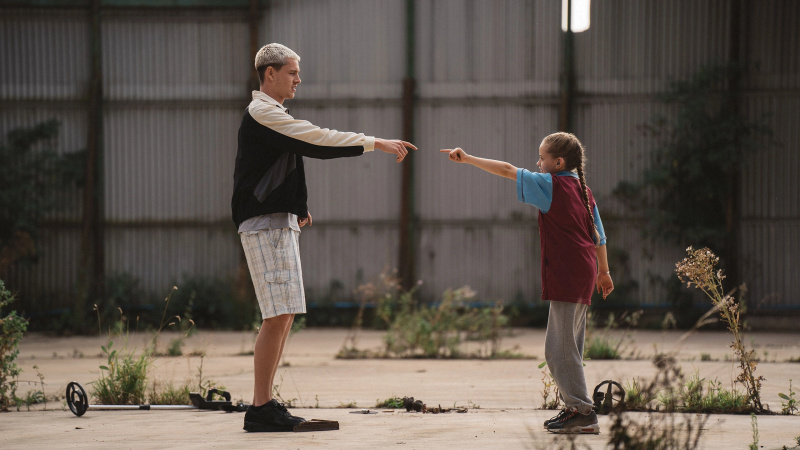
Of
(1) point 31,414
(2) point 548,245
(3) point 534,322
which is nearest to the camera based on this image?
(2) point 548,245

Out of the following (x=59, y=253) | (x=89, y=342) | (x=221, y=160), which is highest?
(x=221, y=160)

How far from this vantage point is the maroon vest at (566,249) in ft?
15.0

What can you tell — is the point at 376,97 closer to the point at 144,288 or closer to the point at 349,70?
the point at 349,70

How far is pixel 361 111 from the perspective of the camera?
13391 millimetres

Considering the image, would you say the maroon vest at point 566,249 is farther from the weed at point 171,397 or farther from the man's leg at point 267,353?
the weed at point 171,397

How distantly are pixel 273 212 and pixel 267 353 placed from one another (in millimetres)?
790

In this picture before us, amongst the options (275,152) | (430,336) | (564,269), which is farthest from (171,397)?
(430,336)

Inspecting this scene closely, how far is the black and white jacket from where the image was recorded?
4711mm

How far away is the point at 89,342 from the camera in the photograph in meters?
11.4

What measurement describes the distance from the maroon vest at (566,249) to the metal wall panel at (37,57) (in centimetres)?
1072

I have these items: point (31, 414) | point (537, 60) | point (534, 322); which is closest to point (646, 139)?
point (537, 60)

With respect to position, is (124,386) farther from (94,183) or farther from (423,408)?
(94,183)

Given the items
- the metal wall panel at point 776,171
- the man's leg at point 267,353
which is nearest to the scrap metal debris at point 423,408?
the man's leg at point 267,353

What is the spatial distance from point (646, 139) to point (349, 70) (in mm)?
4732
